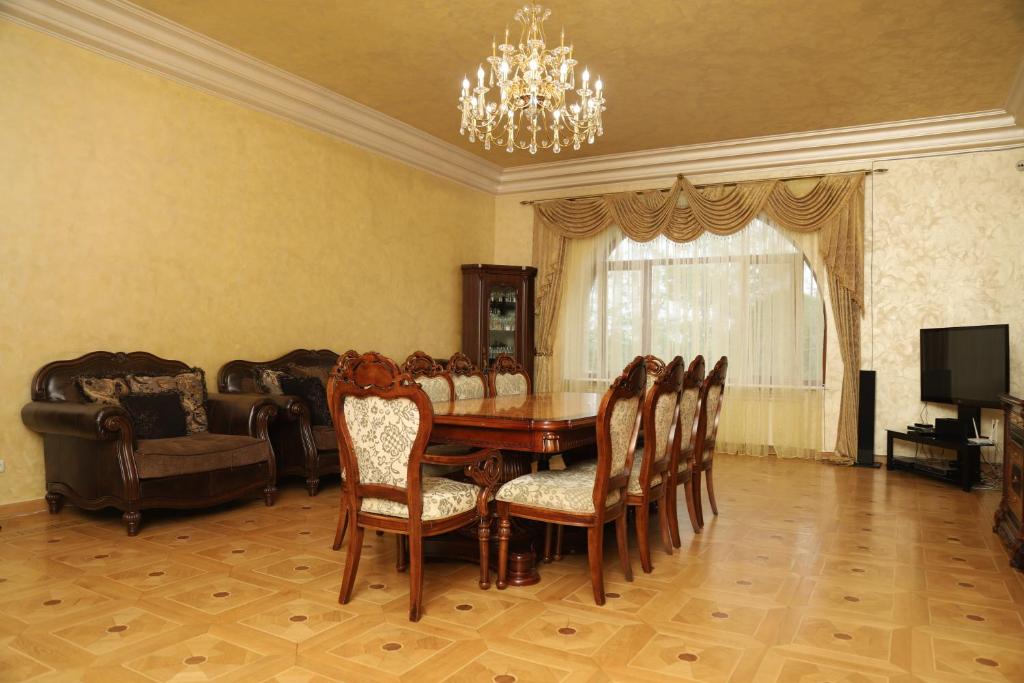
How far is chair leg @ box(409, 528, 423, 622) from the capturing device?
9.25ft

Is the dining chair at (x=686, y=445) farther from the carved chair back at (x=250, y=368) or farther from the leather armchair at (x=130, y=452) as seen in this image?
the carved chair back at (x=250, y=368)

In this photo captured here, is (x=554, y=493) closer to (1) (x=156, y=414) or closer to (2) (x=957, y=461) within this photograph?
(1) (x=156, y=414)

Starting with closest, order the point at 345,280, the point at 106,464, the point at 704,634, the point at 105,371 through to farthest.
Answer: the point at 704,634 → the point at 106,464 → the point at 105,371 → the point at 345,280

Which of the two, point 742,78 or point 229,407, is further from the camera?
point 742,78

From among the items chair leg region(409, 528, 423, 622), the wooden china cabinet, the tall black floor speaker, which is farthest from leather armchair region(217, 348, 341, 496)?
the tall black floor speaker

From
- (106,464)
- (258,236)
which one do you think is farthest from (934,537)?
(258,236)

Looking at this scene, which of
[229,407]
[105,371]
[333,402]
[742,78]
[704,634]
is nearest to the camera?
[704,634]

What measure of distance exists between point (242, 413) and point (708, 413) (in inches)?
124

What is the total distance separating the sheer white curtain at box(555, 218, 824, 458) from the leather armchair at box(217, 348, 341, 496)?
3.69m

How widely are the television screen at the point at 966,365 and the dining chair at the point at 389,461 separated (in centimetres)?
495

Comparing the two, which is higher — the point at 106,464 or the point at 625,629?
the point at 106,464

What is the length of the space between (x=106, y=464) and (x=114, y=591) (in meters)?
1.23

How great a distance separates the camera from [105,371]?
467 centimetres

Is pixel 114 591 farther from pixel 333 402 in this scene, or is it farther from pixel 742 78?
pixel 742 78
